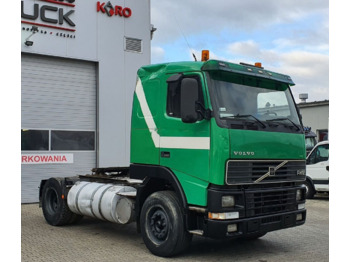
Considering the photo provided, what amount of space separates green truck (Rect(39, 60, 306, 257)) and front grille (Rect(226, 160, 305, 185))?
0.01 m

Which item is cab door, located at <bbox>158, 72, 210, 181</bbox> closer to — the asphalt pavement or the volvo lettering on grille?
the volvo lettering on grille

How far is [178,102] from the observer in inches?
261

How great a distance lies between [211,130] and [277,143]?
1.15 metres

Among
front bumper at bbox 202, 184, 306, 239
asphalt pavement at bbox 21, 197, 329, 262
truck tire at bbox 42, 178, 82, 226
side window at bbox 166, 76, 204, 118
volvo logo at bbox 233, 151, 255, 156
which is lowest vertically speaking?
asphalt pavement at bbox 21, 197, 329, 262

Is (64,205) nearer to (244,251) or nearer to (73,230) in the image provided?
(73,230)

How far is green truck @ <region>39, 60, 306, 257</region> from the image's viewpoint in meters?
6.11

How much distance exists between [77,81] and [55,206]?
17.8ft

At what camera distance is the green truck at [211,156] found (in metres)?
6.11

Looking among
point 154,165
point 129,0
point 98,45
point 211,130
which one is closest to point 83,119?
point 98,45

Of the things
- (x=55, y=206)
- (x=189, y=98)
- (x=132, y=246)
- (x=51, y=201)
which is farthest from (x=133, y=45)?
(x=189, y=98)

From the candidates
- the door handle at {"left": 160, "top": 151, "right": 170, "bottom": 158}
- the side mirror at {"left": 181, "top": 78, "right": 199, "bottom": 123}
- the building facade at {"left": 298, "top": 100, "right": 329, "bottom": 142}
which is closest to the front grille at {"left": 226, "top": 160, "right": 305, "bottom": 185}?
the side mirror at {"left": 181, "top": 78, "right": 199, "bottom": 123}

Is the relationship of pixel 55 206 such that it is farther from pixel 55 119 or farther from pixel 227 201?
pixel 227 201

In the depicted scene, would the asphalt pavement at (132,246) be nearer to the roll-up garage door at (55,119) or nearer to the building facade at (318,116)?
the roll-up garage door at (55,119)

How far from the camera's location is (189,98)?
20.3 ft
